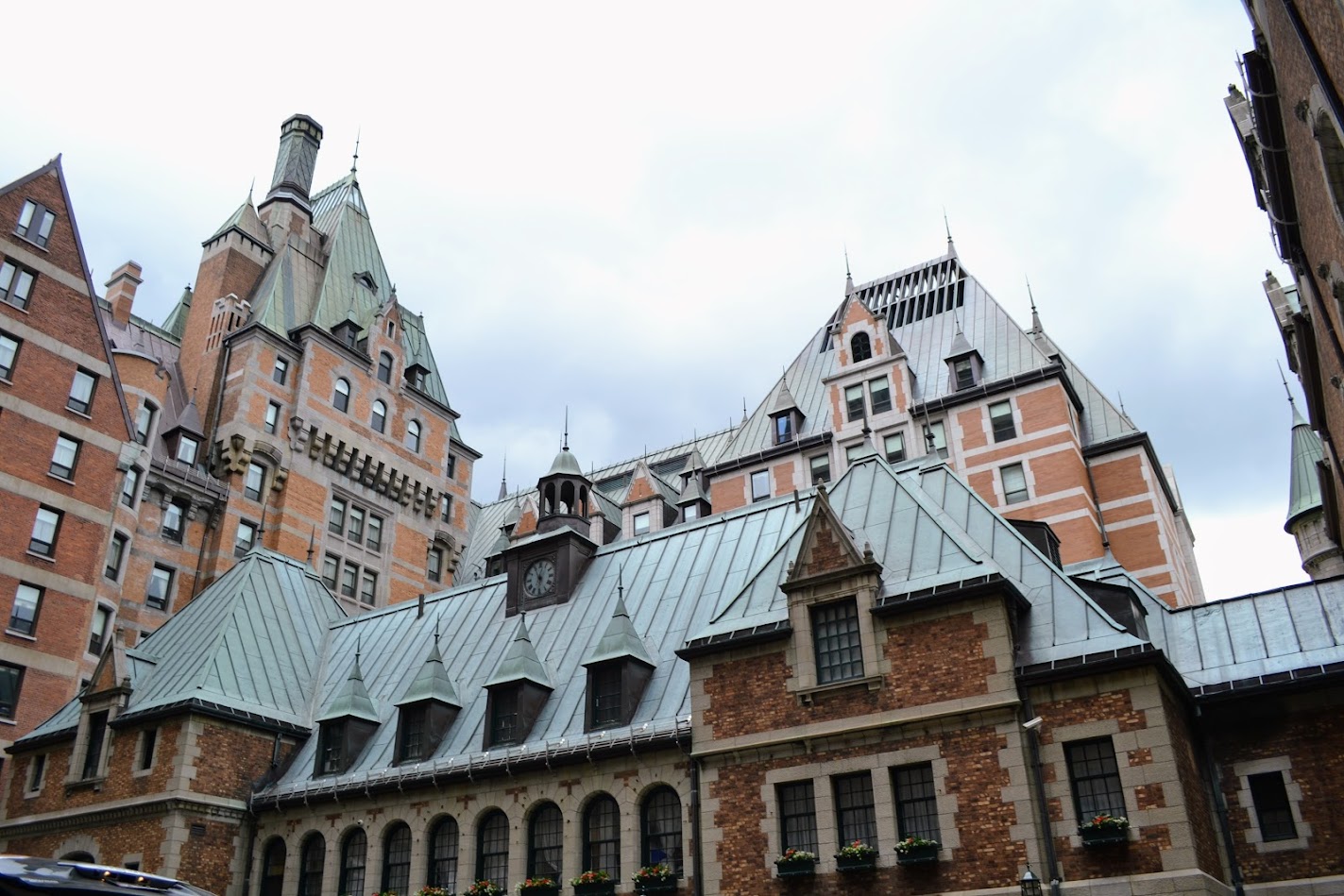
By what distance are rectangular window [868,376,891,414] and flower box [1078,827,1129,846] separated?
35.1m

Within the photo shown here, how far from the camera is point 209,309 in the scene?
56.8 metres

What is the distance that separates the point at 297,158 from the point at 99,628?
112 ft

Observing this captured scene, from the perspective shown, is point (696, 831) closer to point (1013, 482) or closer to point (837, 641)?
point (837, 641)

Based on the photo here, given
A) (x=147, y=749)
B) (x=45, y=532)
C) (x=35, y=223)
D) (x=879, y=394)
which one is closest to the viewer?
(x=147, y=749)

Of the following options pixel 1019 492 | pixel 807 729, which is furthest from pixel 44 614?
pixel 1019 492

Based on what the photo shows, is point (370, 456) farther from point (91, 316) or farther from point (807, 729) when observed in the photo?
point (807, 729)

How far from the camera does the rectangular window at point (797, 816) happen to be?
22.1 meters

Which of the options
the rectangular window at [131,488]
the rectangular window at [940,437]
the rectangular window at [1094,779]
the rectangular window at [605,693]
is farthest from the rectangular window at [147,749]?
the rectangular window at [940,437]

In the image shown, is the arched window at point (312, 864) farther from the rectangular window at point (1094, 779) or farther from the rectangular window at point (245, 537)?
the rectangular window at point (245, 537)

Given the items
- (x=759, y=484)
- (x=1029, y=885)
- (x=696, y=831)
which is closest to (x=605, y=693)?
(x=696, y=831)

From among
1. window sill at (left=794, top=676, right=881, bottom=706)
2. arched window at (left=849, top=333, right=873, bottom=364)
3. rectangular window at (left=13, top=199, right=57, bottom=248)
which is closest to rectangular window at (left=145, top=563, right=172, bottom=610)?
rectangular window at (left=13, top=199, right=57, bottom=248)

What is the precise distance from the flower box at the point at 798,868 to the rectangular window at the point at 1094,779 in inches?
200

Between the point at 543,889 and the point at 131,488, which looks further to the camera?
the point at 131,488

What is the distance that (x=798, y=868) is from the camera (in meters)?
21.4
